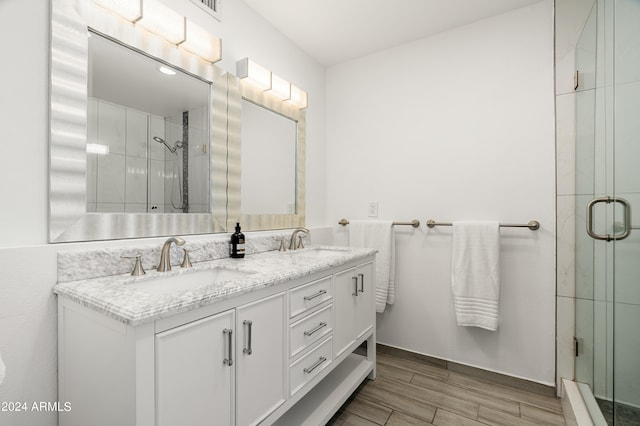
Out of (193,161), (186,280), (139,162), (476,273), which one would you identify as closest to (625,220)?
(476,273)

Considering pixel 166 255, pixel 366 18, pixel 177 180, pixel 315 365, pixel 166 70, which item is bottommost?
pixel 315 365

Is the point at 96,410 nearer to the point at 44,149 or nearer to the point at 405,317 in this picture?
the point at 44,149

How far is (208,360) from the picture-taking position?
3.07 feet

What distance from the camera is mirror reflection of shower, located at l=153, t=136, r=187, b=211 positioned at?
4.74ft

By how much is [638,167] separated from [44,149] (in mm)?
2067

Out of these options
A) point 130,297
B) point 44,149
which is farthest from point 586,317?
point 44,149

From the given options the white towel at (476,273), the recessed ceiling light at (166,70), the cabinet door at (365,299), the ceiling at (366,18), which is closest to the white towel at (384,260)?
the cabinet door at (365,299)

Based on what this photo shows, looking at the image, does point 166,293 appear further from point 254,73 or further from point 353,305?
point 254,73

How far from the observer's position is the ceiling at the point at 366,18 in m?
1.84

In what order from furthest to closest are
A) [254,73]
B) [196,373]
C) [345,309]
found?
1. [254,73]
2. [345,309]
3. [196,373]

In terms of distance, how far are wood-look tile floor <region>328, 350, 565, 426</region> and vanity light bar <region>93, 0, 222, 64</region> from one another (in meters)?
1.97

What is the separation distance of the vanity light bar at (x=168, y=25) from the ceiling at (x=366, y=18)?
1.72 feet

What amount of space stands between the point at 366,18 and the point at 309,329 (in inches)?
74.5

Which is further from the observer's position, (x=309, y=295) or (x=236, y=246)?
(x=236, y=246)
